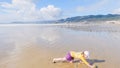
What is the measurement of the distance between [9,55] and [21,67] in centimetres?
285

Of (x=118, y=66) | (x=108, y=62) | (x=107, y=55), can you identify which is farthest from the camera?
(x=107, y=55)

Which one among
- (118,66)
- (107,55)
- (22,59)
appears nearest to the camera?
(118,66)

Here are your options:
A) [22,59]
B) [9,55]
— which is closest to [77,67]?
[22,59]

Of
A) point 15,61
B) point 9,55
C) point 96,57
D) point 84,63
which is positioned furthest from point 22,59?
point 96,57

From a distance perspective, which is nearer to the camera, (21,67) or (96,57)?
(21,67)

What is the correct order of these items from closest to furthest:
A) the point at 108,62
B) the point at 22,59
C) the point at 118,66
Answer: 1. the point at 118,66
2. the point at 108,62
3. the point at 22,59

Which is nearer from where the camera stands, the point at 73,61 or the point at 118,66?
the point at 118,66

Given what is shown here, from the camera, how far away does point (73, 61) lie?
403 inches

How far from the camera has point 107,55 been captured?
1174 centimetres

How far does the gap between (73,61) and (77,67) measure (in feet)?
2.94

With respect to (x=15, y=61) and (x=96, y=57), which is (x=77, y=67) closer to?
(x=96, y=57)

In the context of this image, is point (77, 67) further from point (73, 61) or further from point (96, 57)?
point (96, 57)

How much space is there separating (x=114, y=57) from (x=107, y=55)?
0.59 m

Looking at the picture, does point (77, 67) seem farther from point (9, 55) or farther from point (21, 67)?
point (9, 55)
